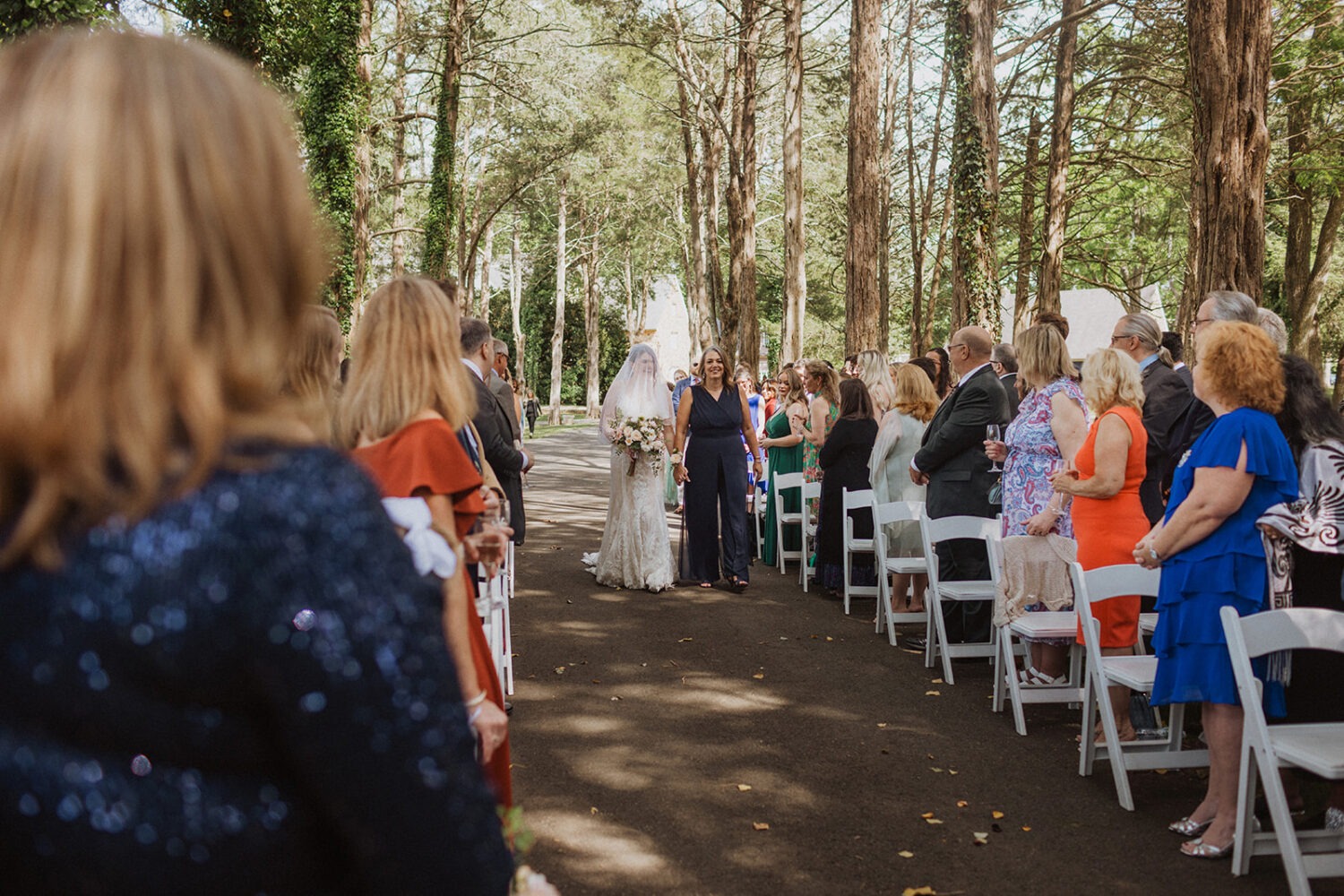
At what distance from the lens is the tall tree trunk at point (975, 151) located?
13.8 m

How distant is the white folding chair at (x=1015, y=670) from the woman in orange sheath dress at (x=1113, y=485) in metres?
0.21

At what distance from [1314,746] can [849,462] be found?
6.74 m

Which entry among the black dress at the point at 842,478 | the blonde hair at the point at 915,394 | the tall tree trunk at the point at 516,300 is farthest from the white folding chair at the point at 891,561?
the tall tree trunk at the point at 516,300

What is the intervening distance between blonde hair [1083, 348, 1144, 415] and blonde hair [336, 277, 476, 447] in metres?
4.16

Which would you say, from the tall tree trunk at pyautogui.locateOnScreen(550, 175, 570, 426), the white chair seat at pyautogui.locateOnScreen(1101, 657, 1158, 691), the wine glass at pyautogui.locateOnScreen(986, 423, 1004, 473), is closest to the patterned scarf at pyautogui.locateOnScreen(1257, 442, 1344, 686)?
the white chair seat at pyautogui.locateOnScreen(1101, 657, 1158, 691)

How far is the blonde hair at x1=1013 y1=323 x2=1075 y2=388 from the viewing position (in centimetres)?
679

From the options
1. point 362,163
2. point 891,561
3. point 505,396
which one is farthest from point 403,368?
point 362,163

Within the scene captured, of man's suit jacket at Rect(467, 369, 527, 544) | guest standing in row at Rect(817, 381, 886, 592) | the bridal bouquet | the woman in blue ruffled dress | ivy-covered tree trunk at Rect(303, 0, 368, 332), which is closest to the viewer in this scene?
the woman in blue ruffled dress

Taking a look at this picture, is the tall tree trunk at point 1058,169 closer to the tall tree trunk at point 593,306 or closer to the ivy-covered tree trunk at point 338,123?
the ivy-covered tree trunk at point 338,123

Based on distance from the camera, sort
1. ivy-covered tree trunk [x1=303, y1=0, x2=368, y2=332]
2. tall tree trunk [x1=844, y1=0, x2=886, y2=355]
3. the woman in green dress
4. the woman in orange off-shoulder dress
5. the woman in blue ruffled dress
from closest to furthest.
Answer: the woman in orange off-shoulder dress → the woman in blue ruffled dress → the woman in green dress → tall tree trunk [x1=844, y1=0, x2=886, y2=355] → ivy-covered tree trunk [x1=303, y1=0, x2=368, y2=332]

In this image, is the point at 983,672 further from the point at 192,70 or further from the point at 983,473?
the point at 192,70

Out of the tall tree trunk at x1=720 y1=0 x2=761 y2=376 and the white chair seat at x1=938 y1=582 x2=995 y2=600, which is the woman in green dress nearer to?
the white chair seat at x1=938 y1=582 x2=995 y2=600

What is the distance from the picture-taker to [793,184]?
2053 cm

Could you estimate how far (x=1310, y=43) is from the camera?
1844cm
